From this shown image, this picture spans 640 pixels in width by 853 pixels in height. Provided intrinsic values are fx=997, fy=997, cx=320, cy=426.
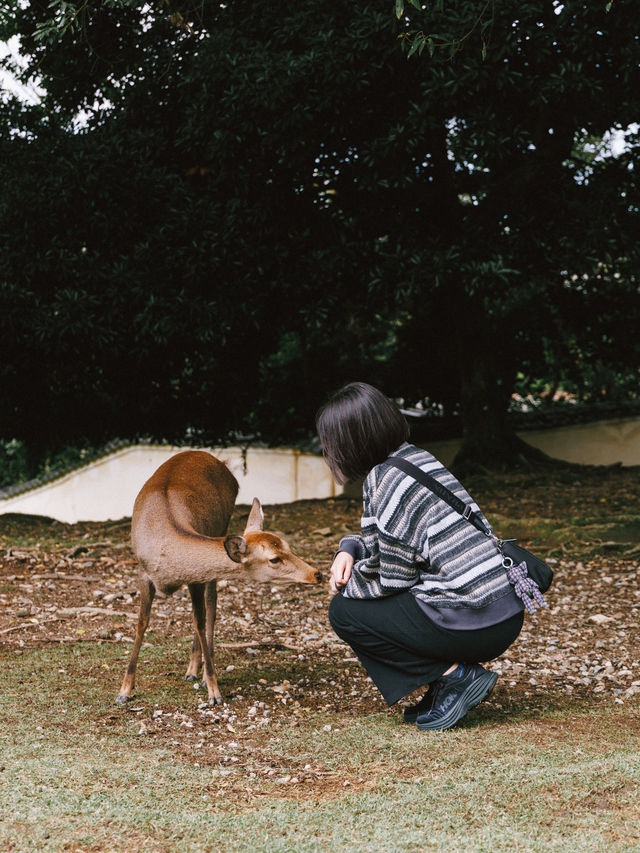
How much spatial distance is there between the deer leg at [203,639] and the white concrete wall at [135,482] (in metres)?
10.6

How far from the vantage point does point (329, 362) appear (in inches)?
544

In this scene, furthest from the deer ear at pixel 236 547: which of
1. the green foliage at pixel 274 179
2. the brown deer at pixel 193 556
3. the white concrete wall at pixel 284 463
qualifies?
the white concrete wall at pixel 284 463

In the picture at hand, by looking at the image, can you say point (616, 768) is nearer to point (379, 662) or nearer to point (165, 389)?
point (379, 662)

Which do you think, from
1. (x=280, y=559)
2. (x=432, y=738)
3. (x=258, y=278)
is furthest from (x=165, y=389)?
(x=432, y=738)

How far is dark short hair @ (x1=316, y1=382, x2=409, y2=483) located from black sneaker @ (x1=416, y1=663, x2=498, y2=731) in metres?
0.86

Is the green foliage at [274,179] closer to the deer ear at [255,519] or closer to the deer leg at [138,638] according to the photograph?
the deer ear at [255,519]

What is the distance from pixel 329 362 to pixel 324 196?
4.20 metres

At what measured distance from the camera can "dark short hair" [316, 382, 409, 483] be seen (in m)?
3.73

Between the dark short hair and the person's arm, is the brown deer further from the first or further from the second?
the dark short hair

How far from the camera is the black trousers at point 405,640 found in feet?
12.3

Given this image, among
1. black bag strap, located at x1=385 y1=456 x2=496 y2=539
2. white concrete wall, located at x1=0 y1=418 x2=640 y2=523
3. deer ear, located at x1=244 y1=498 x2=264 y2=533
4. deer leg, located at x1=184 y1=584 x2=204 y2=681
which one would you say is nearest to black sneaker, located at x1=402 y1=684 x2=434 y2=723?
black bag strap, located at x1=385 y1=456 x2=496 y2=539

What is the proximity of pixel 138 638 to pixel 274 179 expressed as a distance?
231 inches

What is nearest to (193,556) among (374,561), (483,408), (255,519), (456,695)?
(255,519)

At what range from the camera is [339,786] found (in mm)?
3238
